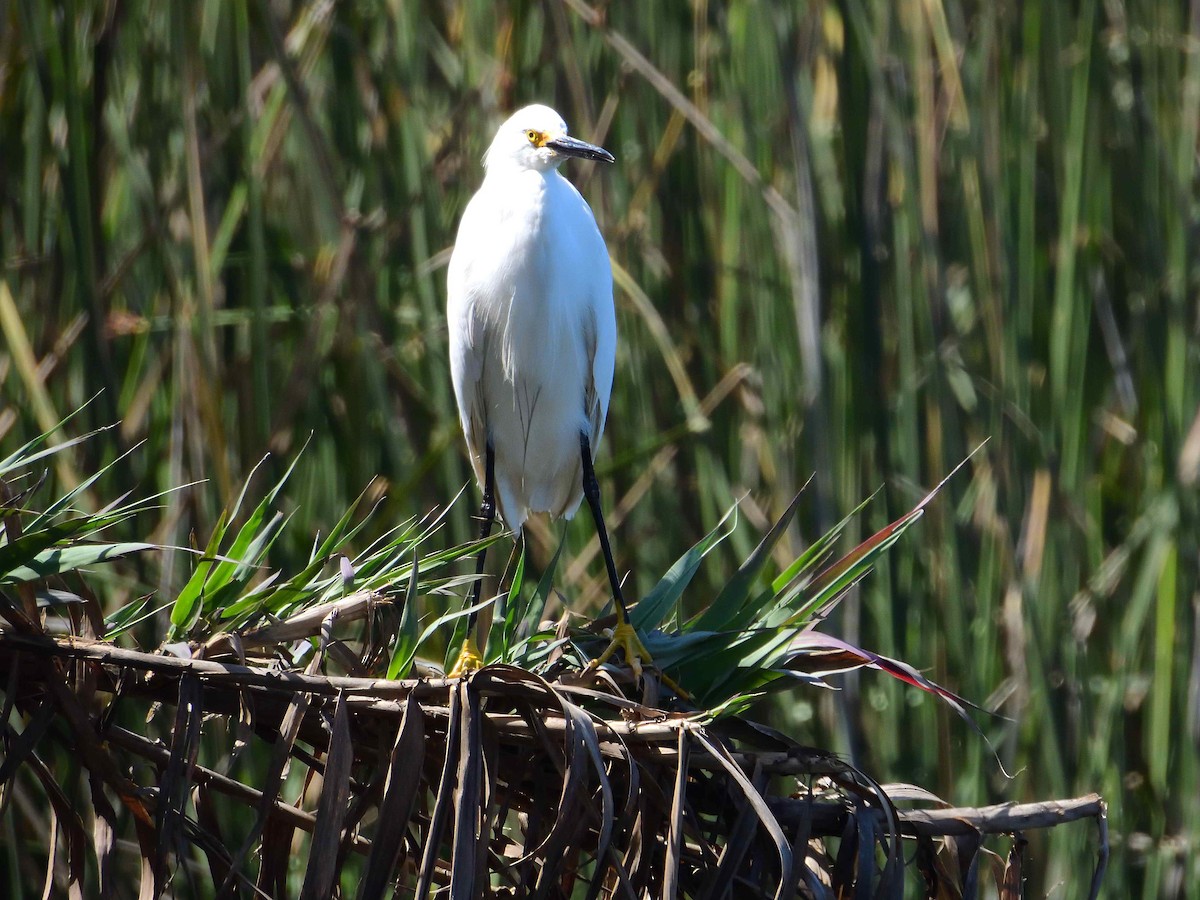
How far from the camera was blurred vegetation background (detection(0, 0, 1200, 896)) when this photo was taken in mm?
1788

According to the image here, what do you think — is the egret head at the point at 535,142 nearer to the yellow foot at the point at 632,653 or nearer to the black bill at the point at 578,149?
the black bill at the point at 578,149

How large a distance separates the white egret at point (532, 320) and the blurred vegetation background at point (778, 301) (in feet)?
0.38

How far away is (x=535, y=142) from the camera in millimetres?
1610

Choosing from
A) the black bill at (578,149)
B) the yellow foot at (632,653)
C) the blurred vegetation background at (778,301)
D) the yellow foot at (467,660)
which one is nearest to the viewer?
the yellow foot at (632,653)

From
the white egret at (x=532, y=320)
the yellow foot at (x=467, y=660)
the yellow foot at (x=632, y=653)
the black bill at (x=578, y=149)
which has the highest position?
the black bill at (x=578, y=149)

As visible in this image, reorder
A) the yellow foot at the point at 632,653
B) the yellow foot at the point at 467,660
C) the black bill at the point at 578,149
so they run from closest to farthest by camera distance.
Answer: the yellow foot at the point at 632,653 < the yellow foot at the point at 467,660 < the black bill at the point at 578,149

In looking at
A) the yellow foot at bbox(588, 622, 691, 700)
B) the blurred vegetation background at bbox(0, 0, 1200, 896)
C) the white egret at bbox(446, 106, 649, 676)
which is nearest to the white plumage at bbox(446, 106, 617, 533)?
the white egret at bbox(446, 106, 649, 676)

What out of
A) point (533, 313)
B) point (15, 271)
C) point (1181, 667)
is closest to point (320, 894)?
point (533, 313)

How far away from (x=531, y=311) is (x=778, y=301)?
0.54 meters

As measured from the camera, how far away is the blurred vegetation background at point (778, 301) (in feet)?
5.87

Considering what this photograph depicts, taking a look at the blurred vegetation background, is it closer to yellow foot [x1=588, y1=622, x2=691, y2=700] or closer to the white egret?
the white egret

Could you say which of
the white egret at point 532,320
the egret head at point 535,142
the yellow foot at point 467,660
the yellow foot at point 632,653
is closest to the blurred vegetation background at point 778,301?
the white egret at point 532,320

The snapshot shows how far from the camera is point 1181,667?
1918mm

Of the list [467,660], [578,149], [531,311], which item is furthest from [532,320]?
[467,660]
